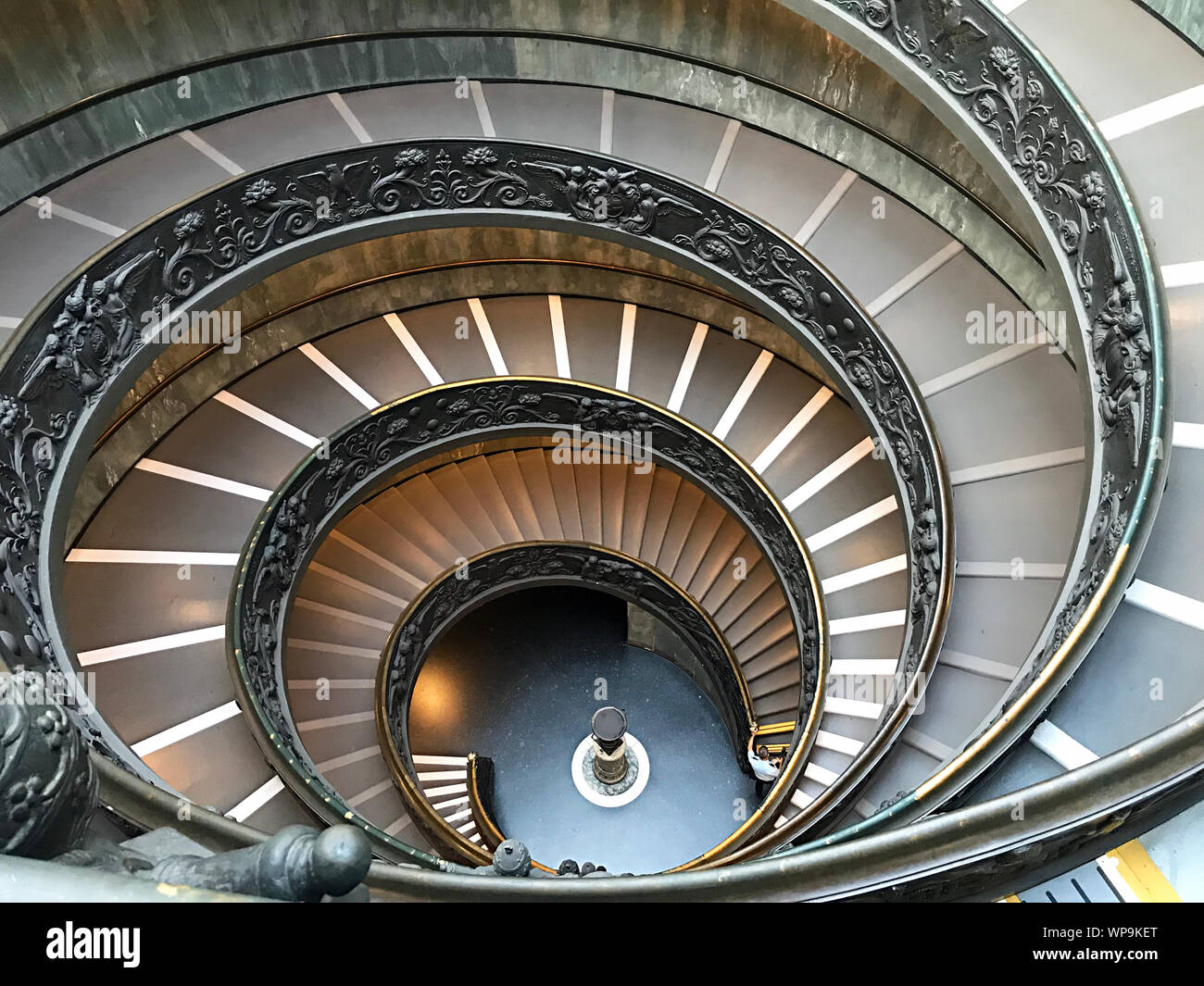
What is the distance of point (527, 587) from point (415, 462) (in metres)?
2.95

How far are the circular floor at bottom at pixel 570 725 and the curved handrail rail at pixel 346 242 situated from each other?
248 inches

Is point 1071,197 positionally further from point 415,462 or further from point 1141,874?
point 415,462

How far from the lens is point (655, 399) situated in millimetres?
11328

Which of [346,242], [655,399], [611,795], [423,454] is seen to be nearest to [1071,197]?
[655,399]

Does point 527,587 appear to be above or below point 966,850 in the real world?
above

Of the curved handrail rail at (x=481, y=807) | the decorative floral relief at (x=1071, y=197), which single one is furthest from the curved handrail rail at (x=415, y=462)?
the decorative floral relief at (x=1071, y=197)

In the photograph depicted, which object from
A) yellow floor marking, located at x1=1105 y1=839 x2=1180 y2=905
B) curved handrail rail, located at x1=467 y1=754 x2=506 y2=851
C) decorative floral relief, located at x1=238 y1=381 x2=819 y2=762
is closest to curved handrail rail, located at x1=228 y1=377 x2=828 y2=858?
decorative floral relief, located at x1=238 y1=381 x2=819 y2=762

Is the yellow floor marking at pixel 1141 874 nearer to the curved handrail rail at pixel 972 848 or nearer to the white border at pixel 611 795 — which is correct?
the curved handrail rail at pixel 972 848

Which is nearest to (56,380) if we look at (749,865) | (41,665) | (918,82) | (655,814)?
(41,665)

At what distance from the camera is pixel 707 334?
1188 centimetres

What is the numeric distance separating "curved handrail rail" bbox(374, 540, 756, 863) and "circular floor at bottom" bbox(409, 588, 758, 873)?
78 cm

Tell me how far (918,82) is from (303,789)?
7606mm

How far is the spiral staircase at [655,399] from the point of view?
13.9ft
